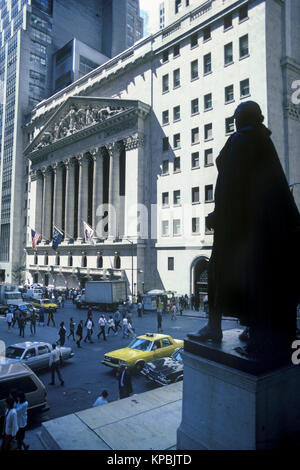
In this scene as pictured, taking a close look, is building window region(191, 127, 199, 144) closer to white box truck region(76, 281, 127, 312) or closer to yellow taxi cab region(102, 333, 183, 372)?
white box truck region(76, 281, 127, 312)

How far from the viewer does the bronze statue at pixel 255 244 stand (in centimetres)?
442

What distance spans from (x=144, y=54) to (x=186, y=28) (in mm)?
6809

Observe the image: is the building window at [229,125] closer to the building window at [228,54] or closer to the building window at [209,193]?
the building window at [209,193]

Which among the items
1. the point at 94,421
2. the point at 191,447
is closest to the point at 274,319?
the point at 191,447

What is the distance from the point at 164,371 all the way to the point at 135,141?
33.6m

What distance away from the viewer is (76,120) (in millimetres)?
50312

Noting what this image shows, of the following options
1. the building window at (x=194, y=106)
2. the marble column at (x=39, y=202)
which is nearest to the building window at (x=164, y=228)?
the building window at (x=194, y=106)

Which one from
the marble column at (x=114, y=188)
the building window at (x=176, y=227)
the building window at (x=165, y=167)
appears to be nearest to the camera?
the building window at (x=176, y=227)

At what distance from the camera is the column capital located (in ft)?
133

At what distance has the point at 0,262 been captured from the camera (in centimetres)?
6875

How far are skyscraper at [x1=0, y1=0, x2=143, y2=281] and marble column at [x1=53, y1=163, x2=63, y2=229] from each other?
1451 centimetres

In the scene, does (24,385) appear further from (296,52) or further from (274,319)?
(296,52)

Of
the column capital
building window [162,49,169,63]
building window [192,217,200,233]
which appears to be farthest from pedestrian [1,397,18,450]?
building window [162,49,169,63]

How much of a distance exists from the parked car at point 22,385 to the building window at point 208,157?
2832cm
